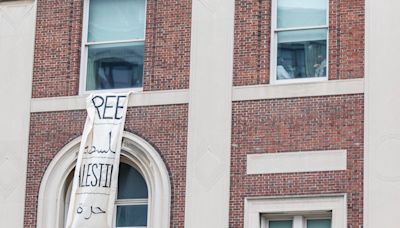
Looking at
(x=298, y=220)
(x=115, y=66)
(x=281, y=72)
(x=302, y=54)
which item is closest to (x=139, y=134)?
(x=115, y=66)

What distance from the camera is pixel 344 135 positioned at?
2572cm

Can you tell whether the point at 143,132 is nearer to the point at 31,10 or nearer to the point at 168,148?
the point at 168,148

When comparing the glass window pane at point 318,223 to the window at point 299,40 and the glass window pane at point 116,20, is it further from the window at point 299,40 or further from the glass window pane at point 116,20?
the glass window pane at point 116,20

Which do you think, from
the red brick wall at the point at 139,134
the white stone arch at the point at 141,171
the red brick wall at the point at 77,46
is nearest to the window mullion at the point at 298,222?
the red brick wall at the point at 139,134

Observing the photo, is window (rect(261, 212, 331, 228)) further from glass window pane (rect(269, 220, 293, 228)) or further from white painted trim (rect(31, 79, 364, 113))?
white painted trim (rect(31, 79, 364, 113))

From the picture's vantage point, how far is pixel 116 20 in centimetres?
2850

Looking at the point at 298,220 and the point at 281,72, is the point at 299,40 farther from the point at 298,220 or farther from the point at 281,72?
the point at 298,220

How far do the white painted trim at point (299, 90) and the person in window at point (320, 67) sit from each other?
447 mm

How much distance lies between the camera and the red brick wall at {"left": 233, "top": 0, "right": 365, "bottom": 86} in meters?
26.1

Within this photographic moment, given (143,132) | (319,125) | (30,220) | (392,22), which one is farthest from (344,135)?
(30,220)

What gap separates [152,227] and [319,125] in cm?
374

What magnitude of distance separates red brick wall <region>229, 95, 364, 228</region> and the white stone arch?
1.39 m

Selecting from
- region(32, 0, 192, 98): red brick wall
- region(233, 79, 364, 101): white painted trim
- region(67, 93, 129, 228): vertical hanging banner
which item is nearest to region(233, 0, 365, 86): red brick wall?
region(233, 79, 364, 101): white painted trim

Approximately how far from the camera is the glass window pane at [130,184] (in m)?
27.5
